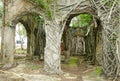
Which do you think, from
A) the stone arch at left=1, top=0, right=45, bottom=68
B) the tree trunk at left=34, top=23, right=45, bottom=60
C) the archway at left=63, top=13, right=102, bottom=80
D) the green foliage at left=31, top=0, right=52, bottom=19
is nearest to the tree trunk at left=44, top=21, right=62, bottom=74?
the green foliage at left=31, top=0, right=52, bottom=19

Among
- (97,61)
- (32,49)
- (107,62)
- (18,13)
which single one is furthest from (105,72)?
(32,49)

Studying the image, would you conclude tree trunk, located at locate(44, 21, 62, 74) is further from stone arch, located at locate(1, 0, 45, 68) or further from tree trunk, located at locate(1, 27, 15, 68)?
tree trunk, located at locate(1, 27, 15, 68)

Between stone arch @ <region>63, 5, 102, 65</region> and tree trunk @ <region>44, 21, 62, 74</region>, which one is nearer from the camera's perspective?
tree trunk @ <region>44, 21, 62, 74</region>

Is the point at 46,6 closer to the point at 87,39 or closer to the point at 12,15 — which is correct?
the point at 12,15

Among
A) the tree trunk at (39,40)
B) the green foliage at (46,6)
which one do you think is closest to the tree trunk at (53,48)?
the green foliage at (46,6)

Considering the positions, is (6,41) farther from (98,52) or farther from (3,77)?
(98,52)

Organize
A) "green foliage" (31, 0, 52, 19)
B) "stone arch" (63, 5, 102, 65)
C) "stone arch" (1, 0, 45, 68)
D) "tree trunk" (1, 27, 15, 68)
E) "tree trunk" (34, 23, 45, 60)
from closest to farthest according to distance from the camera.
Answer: "green foliage" (31, 0, 52, 19) → "stone arch" (63, 5, 102, 65) → "stone arch" (1, 0, 45, 68) → "tree trunk" (1, 27, 15, 68) → "tree trunk" (34, 23, 45, 60)

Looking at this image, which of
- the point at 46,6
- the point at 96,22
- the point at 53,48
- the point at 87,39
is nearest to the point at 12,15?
the point at 46,6

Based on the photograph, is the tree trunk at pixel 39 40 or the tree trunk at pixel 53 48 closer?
the tree trunk at pixel 53 48

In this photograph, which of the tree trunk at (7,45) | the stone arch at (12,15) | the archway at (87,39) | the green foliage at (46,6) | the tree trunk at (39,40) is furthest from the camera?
the tree trunk at (39,40)

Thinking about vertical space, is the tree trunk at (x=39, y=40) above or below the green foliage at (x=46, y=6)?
below

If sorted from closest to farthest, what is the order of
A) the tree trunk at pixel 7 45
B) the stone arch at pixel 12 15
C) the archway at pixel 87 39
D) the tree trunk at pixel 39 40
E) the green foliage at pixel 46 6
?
the green foliage at pixel 46 6 < the stone arch at pixel 12 15 < the tree trunk at pixel 7 45 < the archway at pixel 87 39 < the tree trunk at pixel 39 40

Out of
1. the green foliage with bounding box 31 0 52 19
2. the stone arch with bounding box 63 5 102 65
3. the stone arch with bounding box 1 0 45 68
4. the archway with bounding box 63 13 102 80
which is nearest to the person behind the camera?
the green foliage with bounding box 31 0 52 19

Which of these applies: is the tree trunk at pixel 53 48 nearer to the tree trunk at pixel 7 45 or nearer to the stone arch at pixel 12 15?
the stone arch at pixel 12 15
